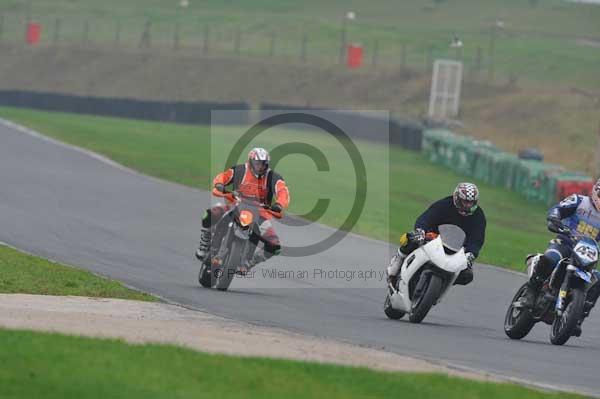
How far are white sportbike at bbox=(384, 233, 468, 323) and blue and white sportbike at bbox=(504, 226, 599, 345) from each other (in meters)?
0.78

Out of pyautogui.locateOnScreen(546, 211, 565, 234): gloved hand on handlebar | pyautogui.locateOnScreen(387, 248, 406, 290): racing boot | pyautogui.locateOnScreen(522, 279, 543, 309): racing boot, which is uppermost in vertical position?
pyautogui.locateOnScreen(546, 211, 565, 234): gloved hand on handlebar

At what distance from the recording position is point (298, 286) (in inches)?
721

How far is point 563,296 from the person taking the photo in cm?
1449

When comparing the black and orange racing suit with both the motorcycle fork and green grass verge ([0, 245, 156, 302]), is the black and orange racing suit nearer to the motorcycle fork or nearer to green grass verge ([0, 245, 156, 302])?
green grass verge ([0, 245, 156, 302])

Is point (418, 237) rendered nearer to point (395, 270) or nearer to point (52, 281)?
point (395, 270)

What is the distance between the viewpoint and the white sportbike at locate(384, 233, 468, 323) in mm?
14961

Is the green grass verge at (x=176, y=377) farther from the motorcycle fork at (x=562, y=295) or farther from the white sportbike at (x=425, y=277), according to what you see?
the white sportbike at (x=425, y=277)

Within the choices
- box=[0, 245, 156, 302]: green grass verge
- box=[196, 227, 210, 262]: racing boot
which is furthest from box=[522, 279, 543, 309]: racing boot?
box=[196, 227, 210, 262]: racing boot

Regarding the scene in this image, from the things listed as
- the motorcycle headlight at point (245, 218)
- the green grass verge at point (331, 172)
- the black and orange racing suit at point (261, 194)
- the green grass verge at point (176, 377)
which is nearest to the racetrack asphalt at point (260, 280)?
the black and orange racing suit at point (261, 194)

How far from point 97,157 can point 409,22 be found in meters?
63.6

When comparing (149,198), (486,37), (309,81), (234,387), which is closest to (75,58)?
(309,81)

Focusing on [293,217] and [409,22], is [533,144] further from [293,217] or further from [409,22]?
[409,22]

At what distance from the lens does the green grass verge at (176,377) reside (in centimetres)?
954

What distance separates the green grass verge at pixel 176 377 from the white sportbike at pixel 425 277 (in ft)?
13.3
